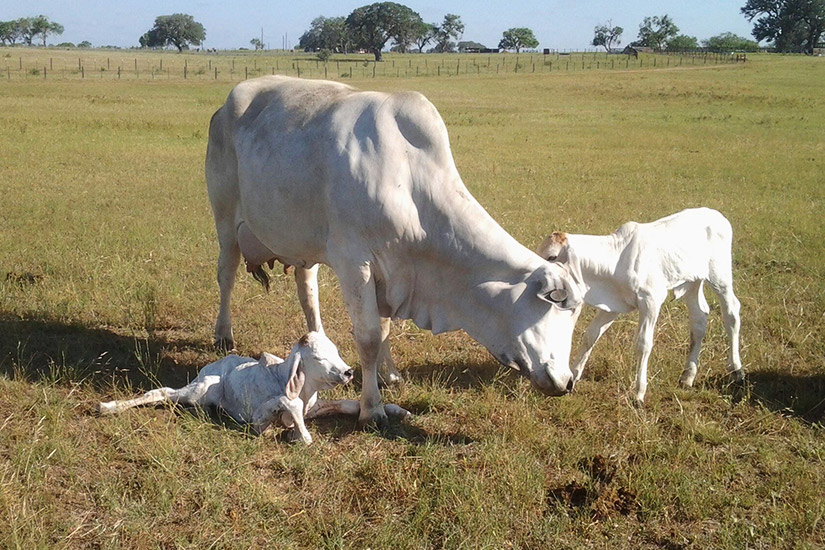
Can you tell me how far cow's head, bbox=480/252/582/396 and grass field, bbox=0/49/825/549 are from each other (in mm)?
566

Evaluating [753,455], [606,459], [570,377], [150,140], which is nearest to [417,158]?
[570,377]

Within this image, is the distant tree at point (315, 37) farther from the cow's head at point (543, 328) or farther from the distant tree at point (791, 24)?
the cow's head at point (543, 328)

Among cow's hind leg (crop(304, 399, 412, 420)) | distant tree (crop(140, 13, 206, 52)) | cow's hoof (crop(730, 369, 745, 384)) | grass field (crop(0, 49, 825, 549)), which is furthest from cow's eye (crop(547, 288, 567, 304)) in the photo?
distant tree (crop(140, 13, 206, 52))

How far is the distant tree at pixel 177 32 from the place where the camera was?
136 meters

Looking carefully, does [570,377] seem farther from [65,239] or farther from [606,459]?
[65,239]

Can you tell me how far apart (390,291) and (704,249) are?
257 centimetres

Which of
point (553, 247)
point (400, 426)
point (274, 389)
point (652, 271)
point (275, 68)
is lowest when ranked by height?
point (400, 426)

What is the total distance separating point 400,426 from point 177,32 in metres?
144

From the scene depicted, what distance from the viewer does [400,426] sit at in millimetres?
5469

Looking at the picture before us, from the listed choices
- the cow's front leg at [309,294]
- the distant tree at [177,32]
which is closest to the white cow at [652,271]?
the cow's front leg at [309,294]

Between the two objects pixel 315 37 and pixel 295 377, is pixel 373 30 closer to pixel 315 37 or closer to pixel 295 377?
pixel 315 37

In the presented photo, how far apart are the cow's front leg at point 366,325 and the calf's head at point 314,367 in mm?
372

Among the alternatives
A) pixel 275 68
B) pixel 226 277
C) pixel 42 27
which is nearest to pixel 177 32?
pixel 42 27

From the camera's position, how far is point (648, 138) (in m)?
22.1
